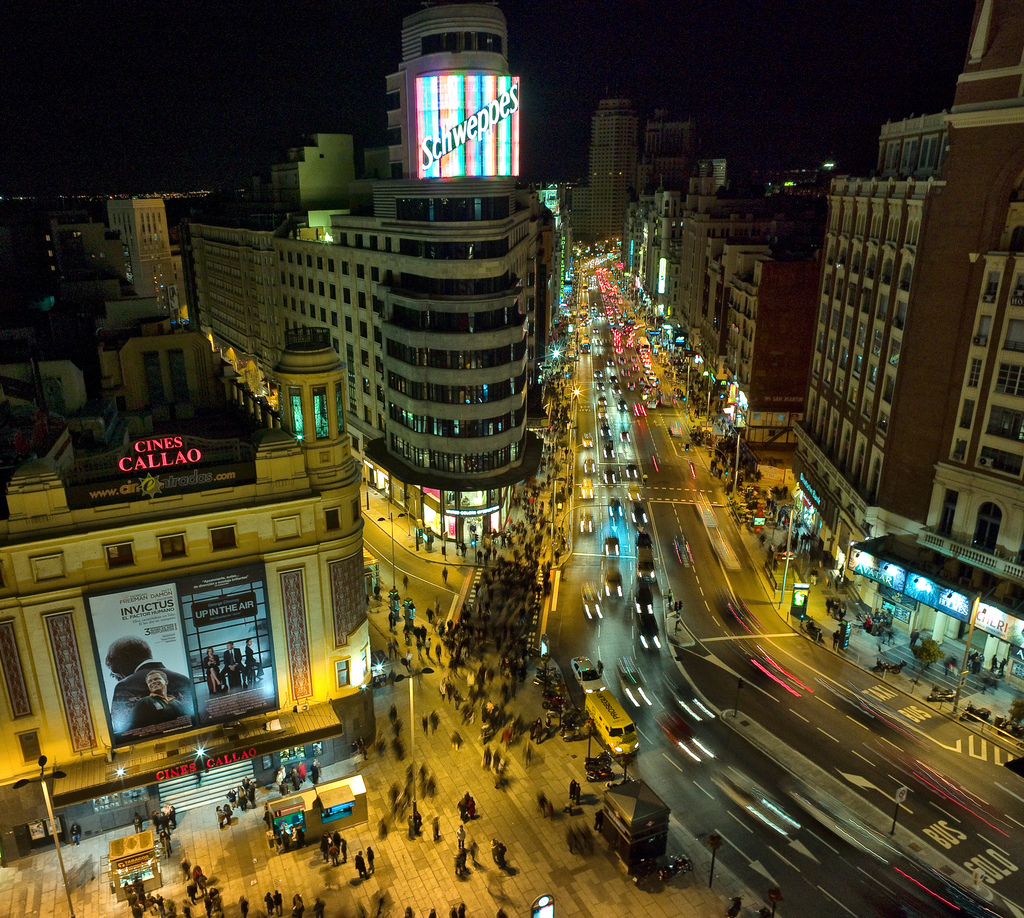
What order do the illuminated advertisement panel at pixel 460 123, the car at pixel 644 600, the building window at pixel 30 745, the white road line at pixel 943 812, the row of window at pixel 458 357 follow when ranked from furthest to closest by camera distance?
the row of window at pixel 458 357
the illuminated advertisement panel at pixel 460 123
the car at pixel 644 600
the white road line at pixel 943 812
the building window at pixel 30 745

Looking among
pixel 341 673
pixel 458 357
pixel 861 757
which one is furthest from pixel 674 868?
pixel 458 357

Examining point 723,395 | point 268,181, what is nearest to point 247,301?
point 268,181

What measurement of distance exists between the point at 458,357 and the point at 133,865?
39300mm

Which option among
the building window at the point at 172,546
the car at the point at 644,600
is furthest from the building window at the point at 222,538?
the car at the point at 644,600

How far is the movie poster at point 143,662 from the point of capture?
104 feet

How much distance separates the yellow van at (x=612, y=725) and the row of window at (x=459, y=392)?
1097 inches

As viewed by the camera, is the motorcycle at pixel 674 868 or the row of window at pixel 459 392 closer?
the motorcycle at pixel 674 868

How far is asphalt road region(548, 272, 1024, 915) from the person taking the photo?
3009 cm

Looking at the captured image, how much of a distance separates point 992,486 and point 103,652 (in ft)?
159

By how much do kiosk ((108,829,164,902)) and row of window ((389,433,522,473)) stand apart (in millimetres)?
35768

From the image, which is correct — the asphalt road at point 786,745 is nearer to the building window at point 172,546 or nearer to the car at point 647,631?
the car at point 647,631

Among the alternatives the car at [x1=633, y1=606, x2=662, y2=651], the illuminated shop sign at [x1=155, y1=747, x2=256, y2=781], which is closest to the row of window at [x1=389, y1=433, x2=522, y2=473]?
the car at [x1=633, y1=606, x2=662, y2=651]

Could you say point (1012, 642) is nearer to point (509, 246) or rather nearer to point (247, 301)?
point (509, 246)

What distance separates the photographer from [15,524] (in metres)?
29.6
